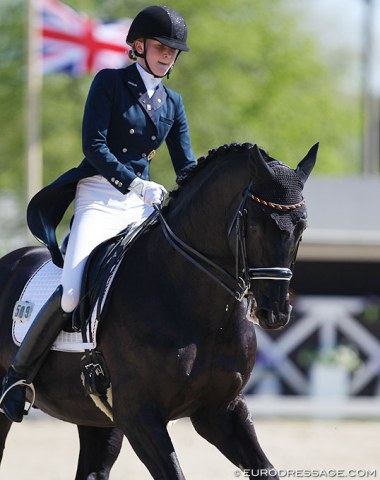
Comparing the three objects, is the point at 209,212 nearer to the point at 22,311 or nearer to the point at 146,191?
the point at 146,191

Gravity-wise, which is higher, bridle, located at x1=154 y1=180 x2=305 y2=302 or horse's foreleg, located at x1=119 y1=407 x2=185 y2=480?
bridle, located at x1=154 y1=180 x2=305 y2=302

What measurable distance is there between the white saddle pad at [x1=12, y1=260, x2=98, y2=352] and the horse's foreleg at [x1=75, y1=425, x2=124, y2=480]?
730 mm

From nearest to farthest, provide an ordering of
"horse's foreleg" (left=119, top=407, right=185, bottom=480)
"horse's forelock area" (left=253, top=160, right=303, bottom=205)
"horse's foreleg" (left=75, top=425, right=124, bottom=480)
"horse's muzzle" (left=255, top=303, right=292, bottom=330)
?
"horse's muzzle" (left=255, top=303, right=292, bottom=330) → "horse's forelock area" (left=253, top=160, right=303, bottom=205) → "horse's foreleg" (left=119, top=407, right=185, bottom=480) → "horse's foreleg" (left=75, top=425, right=124, bottom=480)

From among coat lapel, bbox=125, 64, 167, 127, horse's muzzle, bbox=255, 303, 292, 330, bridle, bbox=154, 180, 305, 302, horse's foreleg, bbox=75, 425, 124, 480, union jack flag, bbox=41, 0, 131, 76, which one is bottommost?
horse's foreleg, bbox=75, 425, 124, 480

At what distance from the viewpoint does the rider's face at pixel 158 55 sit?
6.06 m

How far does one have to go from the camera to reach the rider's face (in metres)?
6.06

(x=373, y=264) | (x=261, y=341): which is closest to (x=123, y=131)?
(x=261, y=341)

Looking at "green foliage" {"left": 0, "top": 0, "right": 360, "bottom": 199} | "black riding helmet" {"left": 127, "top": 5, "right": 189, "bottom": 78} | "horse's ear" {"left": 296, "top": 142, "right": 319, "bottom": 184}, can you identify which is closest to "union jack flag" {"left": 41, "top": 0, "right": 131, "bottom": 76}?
"green foliage" {"left": 0, "top": 0, "right": 360, "bottom": 199}

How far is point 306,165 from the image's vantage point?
5512mm

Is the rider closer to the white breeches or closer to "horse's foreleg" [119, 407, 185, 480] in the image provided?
the white breeches

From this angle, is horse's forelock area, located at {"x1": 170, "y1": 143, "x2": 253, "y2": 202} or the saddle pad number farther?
the saddle pad number

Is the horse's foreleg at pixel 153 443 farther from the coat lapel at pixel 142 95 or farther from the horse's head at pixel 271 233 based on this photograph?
the coat lapel at pixel 142 95

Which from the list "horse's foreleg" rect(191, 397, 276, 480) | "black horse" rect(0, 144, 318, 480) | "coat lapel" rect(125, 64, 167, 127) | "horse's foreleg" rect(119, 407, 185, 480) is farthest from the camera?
"coat lapel" rect(125, 64, 167, 127)

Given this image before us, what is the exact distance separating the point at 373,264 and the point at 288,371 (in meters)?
2.48
